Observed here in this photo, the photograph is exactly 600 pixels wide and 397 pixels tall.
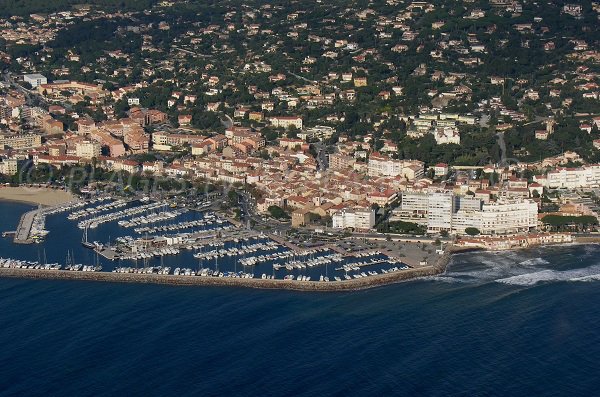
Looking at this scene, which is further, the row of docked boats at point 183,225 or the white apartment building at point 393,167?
the white apartment building at point 393,167

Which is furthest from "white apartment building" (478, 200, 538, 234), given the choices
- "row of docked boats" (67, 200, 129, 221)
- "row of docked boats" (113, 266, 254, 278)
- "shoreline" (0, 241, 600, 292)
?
"row of docked boats" (67, 200, 129, 221)

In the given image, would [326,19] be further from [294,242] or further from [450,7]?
[294,242]

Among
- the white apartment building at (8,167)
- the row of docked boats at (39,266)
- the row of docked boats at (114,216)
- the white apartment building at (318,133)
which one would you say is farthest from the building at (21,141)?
the row of docked boats at (39,266)

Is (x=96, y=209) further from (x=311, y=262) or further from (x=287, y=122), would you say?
(x=287, y=122)

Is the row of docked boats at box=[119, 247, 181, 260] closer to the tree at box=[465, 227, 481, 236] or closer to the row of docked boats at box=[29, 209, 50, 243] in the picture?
the row of docked boats at box=[29, 209, 50, 243]

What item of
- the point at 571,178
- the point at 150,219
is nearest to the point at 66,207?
the point at 150,219

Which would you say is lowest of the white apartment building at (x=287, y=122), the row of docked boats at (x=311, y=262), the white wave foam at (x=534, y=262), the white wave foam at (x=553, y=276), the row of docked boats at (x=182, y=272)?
the row of docked boats at (x=182, y=272)

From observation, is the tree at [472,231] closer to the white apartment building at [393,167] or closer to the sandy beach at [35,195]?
the white apartment building at [393,167]

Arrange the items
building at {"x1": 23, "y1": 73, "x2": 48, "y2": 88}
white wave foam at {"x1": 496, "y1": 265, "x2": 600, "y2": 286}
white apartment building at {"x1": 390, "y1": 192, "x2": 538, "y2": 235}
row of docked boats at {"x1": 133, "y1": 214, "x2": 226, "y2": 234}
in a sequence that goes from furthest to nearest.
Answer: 1. building at {"x1": 23, "y1": 73, "x2": 48, "y2": 88}
2. row of docked boats at {"x1": 133, "y1": 214, "x2": 226, "y2": 234}
3. white apartment building at {"x1": 390, "y1": 192, "x2": 538, "y2": 235}
4. white wave foam at {"x1": 496, "y1": 265, "x2": 600, "y2": 286}
